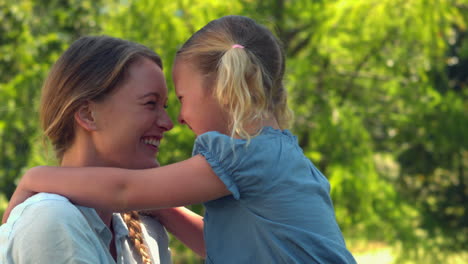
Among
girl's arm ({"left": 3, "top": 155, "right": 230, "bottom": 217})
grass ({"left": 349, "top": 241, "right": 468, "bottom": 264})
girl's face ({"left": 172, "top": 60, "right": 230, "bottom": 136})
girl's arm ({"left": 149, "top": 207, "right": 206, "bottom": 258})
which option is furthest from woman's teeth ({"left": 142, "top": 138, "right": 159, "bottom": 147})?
grass ({"left": 349, "top": 241, "right": 468, "bottom": 264})

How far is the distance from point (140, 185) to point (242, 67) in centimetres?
48

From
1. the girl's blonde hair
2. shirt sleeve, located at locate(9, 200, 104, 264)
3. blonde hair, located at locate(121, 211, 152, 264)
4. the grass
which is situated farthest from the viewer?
the grass

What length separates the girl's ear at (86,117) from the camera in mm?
1860

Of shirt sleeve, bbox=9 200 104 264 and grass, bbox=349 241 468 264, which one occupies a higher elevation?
shirt sleeve, bbox=9 200 104 264

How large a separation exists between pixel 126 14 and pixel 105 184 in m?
3.46

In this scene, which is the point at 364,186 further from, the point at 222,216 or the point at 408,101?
the point at 222,216

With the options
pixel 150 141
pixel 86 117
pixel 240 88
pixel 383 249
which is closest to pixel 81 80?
pixel 86 117

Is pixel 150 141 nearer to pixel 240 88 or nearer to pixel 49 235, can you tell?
pixel 240 88

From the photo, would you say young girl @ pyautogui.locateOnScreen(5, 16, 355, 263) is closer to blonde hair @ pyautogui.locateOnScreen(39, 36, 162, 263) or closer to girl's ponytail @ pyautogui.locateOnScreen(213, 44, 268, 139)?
girl's ponytail @ pyautogui.locateOnScreen(213, 44, 268, 139)

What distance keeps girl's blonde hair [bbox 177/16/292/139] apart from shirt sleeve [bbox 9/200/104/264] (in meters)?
0.54

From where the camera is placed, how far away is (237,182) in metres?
1.71

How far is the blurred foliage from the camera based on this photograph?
475 centimetres

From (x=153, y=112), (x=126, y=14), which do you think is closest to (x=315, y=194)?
(x=153, y=112)

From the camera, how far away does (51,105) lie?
190 centimetres
